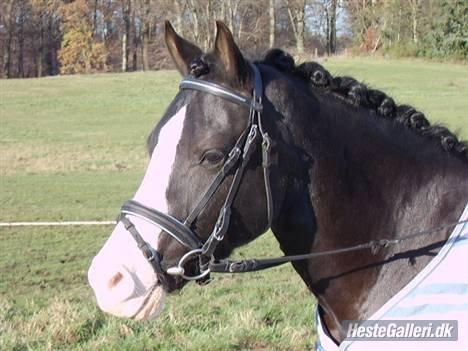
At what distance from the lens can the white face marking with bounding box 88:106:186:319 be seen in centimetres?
259

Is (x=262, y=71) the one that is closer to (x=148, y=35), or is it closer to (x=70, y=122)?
(x=70, y=122)

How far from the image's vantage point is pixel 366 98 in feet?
10.0

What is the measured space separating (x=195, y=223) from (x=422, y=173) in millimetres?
992

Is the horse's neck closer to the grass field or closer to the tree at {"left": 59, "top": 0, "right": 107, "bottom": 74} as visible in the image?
the grass field

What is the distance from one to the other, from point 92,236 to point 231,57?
9.80 m

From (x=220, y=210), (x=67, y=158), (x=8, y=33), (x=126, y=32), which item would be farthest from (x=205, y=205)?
(x=8, y=33)

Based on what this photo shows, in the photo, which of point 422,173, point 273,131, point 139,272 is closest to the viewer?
point 139,272

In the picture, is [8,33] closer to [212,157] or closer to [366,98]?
[366,98]

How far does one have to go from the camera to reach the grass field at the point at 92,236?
5.10 metres

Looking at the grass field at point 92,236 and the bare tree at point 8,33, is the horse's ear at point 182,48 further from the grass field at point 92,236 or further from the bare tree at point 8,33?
the bare tree at point 8,33

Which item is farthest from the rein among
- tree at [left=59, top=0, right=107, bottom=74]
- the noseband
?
tree at [left=59, top=0, right=107, bottom=74]

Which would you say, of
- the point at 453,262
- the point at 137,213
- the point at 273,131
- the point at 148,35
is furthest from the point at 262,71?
the point at 148,35

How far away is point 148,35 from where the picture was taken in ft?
197

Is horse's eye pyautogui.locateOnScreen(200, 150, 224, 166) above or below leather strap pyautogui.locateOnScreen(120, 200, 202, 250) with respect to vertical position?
above
